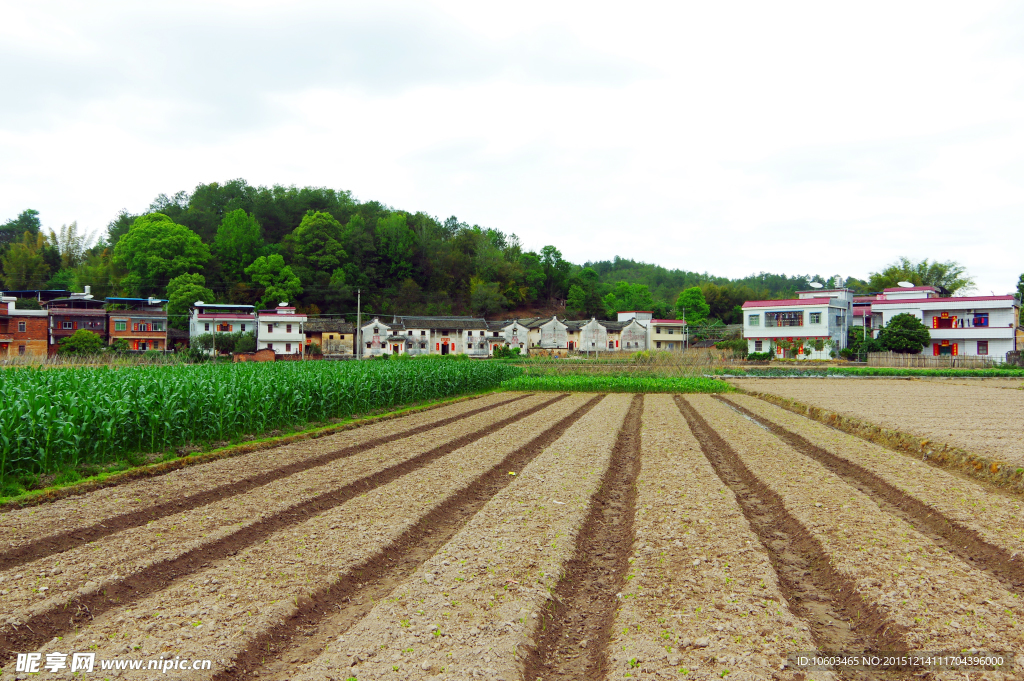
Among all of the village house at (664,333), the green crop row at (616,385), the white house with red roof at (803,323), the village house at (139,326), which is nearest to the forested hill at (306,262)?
the village house at (139,326)

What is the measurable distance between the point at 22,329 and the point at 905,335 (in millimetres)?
67229

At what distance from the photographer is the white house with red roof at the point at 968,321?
51.3 metres

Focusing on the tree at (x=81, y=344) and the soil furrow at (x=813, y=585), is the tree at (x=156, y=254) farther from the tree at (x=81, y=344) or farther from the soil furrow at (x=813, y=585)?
the soil furrow at (x=813, y=585)

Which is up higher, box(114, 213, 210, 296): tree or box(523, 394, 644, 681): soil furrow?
box(114, 213, 210, 296): tree

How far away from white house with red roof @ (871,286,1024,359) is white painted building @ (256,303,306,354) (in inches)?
2209

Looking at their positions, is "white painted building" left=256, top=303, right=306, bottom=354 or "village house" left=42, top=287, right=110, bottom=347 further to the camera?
"white painted building" left=256, top=303, right=306, bottom=354

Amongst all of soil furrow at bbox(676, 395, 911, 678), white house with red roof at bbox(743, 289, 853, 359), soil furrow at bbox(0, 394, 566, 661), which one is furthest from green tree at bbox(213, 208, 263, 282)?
soil furrow at bbox(676, 395, 911, 678)

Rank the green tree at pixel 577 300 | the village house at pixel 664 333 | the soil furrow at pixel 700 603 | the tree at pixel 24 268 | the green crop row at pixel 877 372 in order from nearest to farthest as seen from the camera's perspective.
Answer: the soil furrow at pixel 700 603, the green crop row at pixel 877 372, the tree at pixel 24 268, the village house at pixel 664 333, the green tree at pixel 577 300

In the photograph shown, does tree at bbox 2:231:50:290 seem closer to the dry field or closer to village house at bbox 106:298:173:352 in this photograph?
village house at bbox 106:298:173:352

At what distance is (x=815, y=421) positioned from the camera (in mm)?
18250

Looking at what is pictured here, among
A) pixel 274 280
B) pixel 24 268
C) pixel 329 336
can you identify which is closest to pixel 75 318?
pixel 329 336

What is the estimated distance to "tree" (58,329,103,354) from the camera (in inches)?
1596

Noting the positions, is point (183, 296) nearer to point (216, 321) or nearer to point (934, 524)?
point (216, 321)

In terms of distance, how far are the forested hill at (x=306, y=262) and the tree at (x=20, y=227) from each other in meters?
0.14
